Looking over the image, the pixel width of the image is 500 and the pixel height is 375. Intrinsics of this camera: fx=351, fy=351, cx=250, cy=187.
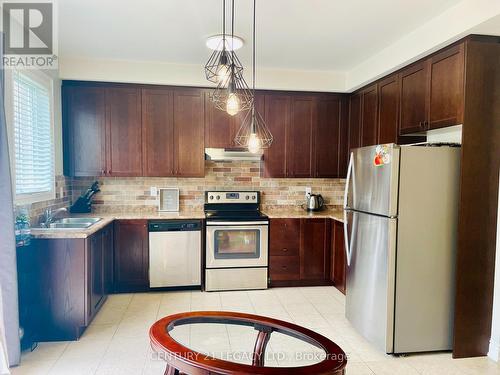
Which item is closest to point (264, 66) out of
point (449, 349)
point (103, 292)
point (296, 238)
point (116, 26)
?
point (116, 26)

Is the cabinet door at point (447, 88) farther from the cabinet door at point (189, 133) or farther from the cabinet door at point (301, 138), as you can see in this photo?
the cabinet door at point (189, 133)

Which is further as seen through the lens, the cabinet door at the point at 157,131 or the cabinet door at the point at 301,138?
the cabinet door at the point at 301,138

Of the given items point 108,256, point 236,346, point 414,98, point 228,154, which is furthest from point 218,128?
point 236,346

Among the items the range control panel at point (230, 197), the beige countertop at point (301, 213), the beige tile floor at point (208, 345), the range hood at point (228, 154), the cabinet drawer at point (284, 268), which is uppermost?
the range hood at point (228, 154)

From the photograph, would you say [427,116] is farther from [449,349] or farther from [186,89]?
[186,89]

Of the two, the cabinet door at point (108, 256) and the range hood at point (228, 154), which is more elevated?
the range hood at point (228, 154)

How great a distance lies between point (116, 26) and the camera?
9.67 ft

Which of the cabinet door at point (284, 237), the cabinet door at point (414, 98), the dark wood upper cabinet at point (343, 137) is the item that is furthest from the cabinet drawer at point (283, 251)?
the cabinet door at point (414, 98)

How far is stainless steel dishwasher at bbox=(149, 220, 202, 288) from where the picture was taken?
395 centimetres

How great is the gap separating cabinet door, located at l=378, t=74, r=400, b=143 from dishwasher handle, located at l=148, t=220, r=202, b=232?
2.23 meters

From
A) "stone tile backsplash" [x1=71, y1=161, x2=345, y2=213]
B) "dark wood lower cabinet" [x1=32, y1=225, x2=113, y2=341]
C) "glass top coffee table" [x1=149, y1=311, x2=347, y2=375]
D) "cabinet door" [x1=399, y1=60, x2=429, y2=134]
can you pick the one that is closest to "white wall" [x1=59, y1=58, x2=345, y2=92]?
"stone tile backsplash" [x1=71, y1=161, x2=345, y2=213]

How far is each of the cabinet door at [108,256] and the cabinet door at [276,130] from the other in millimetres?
1908

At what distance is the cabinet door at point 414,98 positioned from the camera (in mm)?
3021

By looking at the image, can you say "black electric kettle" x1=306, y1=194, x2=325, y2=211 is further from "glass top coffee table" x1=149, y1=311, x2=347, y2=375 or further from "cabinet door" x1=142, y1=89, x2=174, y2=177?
"glass top coffee table" x1=149, y1=311, x2=347, y2=375
